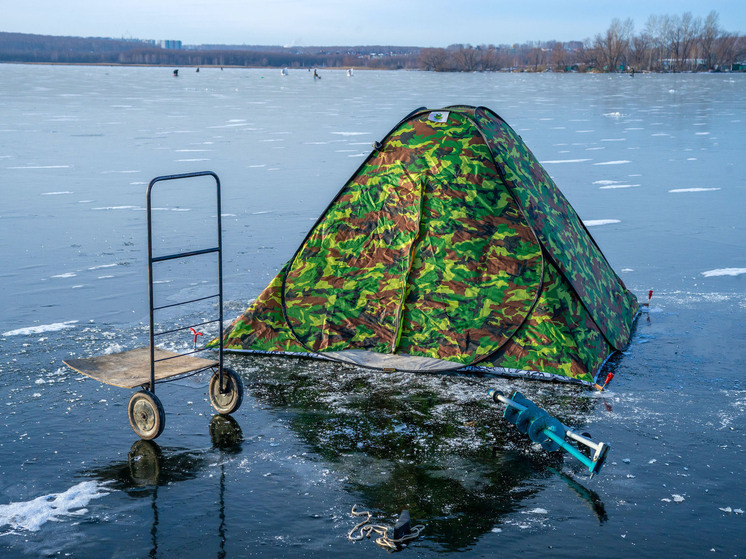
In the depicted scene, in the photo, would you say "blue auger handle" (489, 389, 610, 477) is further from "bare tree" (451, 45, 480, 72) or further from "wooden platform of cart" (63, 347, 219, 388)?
"bare tree" (451, 45, 480, 72)

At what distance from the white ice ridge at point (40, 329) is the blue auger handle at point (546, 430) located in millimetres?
4805

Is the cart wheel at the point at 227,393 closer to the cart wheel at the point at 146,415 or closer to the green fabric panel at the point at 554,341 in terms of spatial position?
the cart wheel at the point at 146,415

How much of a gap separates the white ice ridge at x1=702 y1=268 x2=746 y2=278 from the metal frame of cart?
7121mm

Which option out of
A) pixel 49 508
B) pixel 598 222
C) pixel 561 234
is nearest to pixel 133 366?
pixel 49 508

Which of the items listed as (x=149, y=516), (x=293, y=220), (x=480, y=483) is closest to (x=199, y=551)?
(x=149, y=516)

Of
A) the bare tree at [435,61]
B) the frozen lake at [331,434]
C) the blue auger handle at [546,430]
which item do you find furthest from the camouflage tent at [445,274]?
the bare tree at [435,61]

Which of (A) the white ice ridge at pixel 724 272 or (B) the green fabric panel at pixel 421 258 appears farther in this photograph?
(A) the white ice ridge at pixel 724 272

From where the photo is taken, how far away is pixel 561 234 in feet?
26.3

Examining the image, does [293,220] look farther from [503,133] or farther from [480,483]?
[480,483]

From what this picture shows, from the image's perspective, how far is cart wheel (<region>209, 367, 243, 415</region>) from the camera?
6.55 m

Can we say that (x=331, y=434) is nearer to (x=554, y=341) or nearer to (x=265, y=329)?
(x=265, y=329)

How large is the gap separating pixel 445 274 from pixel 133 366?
2.98 m

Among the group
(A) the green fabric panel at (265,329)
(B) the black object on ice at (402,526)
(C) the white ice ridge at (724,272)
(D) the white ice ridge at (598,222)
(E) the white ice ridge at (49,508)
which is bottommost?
(E) the white ice ridge at (49,508)

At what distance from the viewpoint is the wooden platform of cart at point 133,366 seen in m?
6.18
